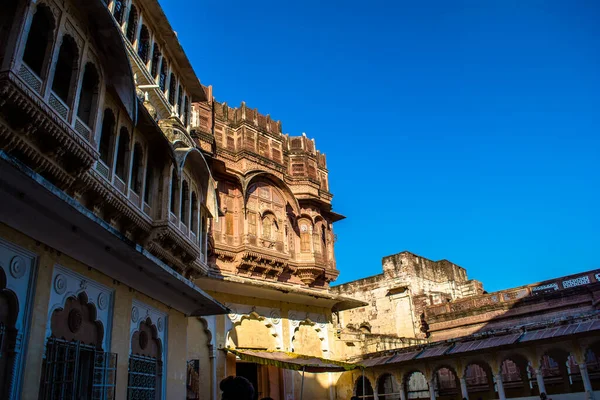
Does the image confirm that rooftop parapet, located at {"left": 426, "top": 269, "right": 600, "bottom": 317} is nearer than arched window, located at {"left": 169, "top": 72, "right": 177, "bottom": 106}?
No

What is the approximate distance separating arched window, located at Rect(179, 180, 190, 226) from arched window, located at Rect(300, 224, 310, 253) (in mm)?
8530

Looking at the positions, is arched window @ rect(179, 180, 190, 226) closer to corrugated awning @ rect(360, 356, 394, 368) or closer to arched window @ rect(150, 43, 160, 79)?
arched window @ rect(150, 43, 160, 79)

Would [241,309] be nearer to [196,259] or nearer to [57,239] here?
[196,259]

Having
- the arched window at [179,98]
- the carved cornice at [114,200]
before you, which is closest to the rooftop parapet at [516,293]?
the arched window at [179,98]

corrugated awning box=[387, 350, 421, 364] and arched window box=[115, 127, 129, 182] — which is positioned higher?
arched window box=[115, 127, 129, 182]

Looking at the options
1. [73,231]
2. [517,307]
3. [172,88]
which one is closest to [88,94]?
[73,231]

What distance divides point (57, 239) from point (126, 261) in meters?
1.61

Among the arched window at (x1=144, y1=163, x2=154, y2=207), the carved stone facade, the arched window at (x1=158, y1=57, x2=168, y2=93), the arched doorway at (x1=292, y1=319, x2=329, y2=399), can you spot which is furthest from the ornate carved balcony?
the arched doorway at (x1=292, y1=319, x2=329, y2=399)

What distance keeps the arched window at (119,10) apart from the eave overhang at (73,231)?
585 cm

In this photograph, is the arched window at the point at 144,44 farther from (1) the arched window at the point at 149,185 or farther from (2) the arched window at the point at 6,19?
(2) the arched window at the point at 6,19

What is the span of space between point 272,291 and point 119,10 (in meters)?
10.7

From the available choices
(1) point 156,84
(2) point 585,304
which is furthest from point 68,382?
(2) point 585,304

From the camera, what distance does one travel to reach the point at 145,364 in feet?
35.6

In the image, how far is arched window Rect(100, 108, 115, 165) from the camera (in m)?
10.2
